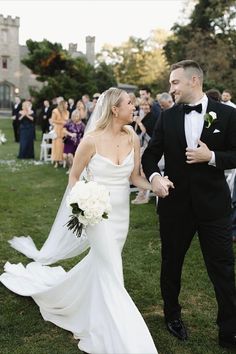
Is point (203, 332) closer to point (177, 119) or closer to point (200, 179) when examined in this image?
point (200, 179)

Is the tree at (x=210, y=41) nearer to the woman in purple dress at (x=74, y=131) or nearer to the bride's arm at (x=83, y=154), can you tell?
the woman in purple dress at (x=74, y=131)

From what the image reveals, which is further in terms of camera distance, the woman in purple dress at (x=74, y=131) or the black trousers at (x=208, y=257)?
the woman in purple dress at (x=74, y=131)

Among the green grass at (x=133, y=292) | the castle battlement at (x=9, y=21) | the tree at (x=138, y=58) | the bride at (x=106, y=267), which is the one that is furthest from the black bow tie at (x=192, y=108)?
the castle battlement at (x=9, y=21)

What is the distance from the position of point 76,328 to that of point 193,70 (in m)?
2.56

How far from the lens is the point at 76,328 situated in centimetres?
411

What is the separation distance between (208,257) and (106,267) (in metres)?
0.89

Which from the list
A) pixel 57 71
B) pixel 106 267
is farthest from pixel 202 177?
pixel 57 71

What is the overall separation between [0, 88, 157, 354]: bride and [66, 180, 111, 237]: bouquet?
1.03ft

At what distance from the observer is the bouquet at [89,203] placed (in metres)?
3.52

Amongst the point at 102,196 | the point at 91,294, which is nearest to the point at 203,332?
the point at 91,294

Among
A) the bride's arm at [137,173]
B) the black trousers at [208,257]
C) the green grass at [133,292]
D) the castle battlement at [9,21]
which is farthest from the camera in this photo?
the castle battlement at [9,21]

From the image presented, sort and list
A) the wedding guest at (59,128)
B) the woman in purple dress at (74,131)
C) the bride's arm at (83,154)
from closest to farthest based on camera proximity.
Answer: the bride's arm at (83,154) < the woman in purple dress at (74,131) < the wedding guest at (59,128)

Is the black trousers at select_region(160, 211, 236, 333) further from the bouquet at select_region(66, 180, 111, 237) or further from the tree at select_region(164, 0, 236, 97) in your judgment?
the tree at select_region(164, 0, 236, 97)

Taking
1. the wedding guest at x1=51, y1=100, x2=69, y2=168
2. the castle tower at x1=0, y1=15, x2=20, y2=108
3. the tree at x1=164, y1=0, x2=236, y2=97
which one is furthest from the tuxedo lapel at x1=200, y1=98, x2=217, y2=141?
the castle tower at x1=0, y1=15, x2=20, y2=108
